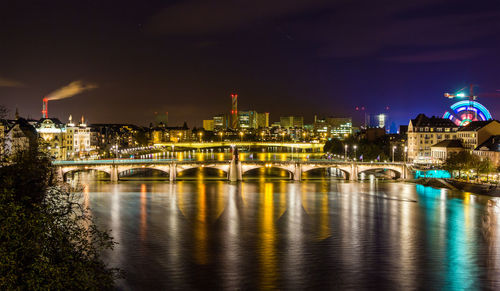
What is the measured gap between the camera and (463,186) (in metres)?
45.4

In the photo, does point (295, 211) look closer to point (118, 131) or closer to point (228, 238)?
point (228, 238)

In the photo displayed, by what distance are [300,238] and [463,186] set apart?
25.7m

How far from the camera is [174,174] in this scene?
52.0 m

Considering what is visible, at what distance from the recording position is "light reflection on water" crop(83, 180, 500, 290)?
1978 cm

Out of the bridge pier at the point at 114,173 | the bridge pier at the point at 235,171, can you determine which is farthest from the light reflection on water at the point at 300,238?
the bridge pier at the point at 235,171

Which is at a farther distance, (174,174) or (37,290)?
(174,174)

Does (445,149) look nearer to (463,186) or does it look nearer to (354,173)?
(354,173)

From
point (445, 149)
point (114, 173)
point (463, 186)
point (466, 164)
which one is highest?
point (445, 149)

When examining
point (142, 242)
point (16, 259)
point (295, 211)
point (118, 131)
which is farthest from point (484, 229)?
point (118, 131)

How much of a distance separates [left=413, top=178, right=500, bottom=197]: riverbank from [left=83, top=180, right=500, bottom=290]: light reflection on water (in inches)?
67.8

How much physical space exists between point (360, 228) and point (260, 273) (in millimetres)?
→ 10963

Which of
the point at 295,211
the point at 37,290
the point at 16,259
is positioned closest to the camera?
the point at 37,290

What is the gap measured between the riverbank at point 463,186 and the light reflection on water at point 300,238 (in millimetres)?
1723

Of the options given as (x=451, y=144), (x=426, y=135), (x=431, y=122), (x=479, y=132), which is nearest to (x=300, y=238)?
(x=451, y=144)
